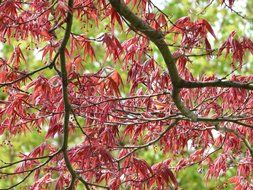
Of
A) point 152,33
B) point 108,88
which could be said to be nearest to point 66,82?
point 108,88

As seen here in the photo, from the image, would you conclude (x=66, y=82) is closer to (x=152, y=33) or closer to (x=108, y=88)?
(x=108, y=88)

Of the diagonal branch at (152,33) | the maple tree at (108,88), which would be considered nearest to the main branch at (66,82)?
the maple tree at (108,88)

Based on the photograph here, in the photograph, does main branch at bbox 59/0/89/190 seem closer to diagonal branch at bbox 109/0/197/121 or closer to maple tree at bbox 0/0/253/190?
maple tree at bbox 0/0/253/190

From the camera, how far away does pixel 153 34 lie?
2188mm

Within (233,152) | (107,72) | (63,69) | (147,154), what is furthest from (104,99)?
(147,154)

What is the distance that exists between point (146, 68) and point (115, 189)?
0.60 metres

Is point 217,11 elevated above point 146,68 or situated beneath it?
elevated above

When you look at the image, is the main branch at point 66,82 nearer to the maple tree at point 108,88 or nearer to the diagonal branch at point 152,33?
the maple tree at point 108,88

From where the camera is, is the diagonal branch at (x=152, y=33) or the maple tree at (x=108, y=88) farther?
the maple tree at (x=108, y=88)

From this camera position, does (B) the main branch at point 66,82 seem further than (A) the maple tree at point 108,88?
No

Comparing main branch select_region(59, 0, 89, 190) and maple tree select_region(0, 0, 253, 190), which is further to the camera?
maple tree select_region(0, 0, 253, 190)

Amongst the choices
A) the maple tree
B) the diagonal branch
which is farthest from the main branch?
the diagonal branch

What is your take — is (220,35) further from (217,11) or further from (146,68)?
(146,68)

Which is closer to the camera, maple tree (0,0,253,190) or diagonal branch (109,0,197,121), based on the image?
diagonal branch (109,0,197,121)
